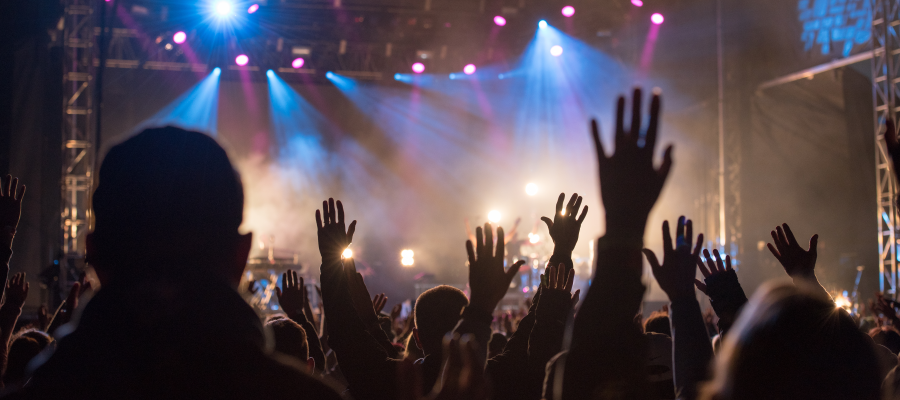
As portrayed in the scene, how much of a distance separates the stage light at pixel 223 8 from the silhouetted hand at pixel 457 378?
523 inches

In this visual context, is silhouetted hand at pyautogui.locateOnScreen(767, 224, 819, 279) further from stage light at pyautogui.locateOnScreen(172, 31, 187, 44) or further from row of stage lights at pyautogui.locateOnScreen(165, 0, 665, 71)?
stage light at pyautogui.locateOnScreen(172, 31, 187, 44)

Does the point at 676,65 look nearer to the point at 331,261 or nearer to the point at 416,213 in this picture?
the point at 416,213

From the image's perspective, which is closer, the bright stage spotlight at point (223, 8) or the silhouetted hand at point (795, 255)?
the silhouetted hand at point (795, 255)

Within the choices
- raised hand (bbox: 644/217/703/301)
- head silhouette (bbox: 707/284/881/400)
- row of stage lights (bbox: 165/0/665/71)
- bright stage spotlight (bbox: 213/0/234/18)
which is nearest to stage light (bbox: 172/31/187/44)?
row of stage lights (bbox: 165/0/665/71)

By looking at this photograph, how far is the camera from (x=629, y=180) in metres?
1.47

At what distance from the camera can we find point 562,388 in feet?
4.86

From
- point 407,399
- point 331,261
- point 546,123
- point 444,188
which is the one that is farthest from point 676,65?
point 407,399

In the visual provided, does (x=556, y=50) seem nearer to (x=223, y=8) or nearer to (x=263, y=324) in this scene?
(x=223, y=8)

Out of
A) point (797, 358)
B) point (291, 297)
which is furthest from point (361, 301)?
point (797, 358)

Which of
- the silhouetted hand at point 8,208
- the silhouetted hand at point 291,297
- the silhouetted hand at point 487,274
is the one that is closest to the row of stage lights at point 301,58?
the silhouetted hand at point 291,297

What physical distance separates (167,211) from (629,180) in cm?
99

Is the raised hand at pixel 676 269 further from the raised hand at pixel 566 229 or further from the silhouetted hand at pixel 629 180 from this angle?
the raised hand at pixel 566 229

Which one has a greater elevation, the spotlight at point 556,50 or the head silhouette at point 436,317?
the spotlight at point 556,50

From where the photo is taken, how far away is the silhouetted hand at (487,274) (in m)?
1.70
